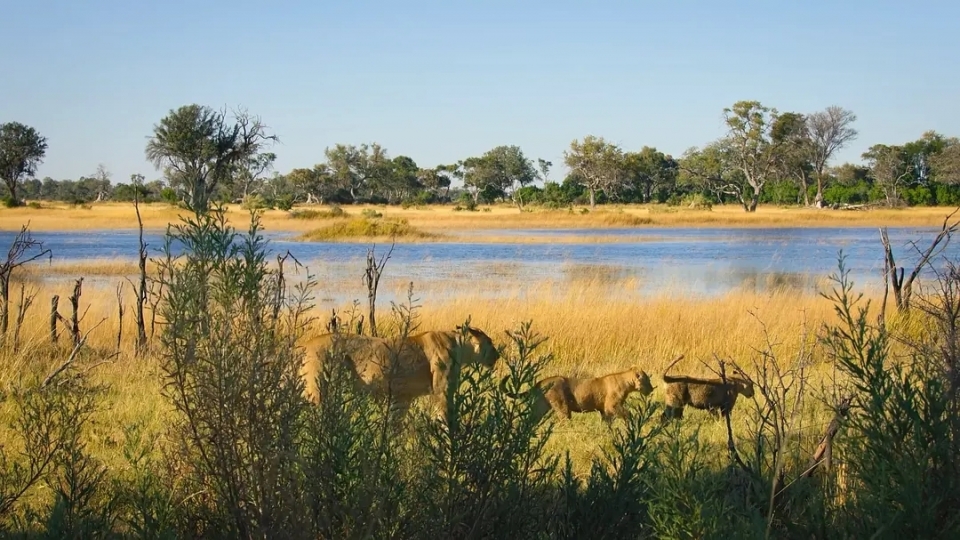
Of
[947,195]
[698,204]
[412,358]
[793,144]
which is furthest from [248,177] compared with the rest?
[793,144]

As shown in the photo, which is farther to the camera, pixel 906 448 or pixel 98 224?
pixel 98 224

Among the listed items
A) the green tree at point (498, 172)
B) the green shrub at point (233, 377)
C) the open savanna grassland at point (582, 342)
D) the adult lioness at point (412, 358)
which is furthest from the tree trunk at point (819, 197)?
the green shrub at point (233, 377)

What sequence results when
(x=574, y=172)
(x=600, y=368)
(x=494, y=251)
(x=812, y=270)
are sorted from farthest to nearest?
(x=574, y=172) < (x=494, y=251) < (x=812, y=270) < (x=600, y=368)

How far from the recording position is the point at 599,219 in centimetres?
5900

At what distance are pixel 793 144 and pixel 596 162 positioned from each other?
1899cm

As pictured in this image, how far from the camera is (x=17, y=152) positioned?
7912cm

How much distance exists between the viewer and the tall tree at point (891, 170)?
78688 millimetres

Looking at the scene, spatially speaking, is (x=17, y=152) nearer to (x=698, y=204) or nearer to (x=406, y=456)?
(x=698, y=204)

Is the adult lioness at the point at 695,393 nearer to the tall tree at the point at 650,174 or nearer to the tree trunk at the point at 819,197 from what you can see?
the tree trunk at the point at 819,197

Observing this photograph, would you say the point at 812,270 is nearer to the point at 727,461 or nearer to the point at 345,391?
the point at 727,461

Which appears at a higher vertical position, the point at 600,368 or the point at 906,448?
the point at 906,448

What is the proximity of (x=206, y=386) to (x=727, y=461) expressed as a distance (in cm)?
463

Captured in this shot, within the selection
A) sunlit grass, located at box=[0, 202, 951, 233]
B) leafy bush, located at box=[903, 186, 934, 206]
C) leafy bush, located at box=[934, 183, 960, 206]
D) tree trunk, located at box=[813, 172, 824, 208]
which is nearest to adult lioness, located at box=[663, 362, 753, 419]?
sunlit grass, located at box=[0, 202, 951, 233]

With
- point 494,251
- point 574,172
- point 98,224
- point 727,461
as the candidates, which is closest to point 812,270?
point 494,251
